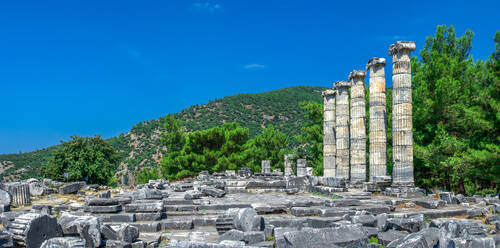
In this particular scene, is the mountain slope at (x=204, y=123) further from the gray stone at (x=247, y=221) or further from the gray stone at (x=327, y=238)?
the gray stone at (x=327, y=238)

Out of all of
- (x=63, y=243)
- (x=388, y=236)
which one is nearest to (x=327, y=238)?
(x=388, y=236)

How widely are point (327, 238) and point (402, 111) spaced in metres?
13.4

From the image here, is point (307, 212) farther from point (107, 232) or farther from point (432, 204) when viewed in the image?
point (107, 232)

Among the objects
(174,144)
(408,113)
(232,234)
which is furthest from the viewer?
(174,144)

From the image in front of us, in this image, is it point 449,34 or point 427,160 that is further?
point 449,34

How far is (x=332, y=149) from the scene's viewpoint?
26.9 m

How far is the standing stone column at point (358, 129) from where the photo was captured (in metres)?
22.7

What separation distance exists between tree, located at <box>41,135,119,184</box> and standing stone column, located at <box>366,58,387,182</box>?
2221 cm

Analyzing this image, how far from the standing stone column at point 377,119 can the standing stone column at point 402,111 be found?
6.24 feet

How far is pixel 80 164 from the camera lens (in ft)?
106

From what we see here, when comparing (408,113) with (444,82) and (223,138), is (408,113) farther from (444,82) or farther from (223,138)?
(223,138)

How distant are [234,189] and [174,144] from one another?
2797 cm

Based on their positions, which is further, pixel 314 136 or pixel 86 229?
pixel 314 136

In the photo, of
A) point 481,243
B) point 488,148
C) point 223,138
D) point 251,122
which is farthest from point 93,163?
point 251,122
